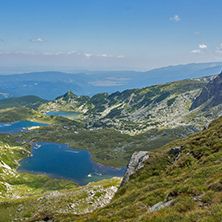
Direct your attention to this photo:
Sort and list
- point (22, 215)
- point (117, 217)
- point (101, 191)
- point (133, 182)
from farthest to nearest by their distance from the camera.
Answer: point (101, 191), point (22, 215), point (133, 182), point (117, 217)

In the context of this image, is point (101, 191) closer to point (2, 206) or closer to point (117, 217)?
point (2, 206)

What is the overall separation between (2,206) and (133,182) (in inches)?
3146

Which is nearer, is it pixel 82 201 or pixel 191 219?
pixel 191 219

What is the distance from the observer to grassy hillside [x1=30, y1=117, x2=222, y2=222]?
1931 centimetres

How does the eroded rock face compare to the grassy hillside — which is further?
the eroded rock face

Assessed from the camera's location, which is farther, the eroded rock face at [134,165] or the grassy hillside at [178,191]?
the eroded rock face at [134,165]

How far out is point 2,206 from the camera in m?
89.8

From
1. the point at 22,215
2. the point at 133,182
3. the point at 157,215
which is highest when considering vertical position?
the point at 157,215

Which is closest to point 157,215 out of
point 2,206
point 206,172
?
point 206,172

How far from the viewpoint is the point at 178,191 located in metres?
27.0

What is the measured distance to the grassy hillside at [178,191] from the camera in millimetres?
19309

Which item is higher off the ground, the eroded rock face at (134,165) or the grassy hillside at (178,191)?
the grassy hillside at (178,191)

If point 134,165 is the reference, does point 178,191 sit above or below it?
above

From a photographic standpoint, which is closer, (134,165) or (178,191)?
(178,191)
